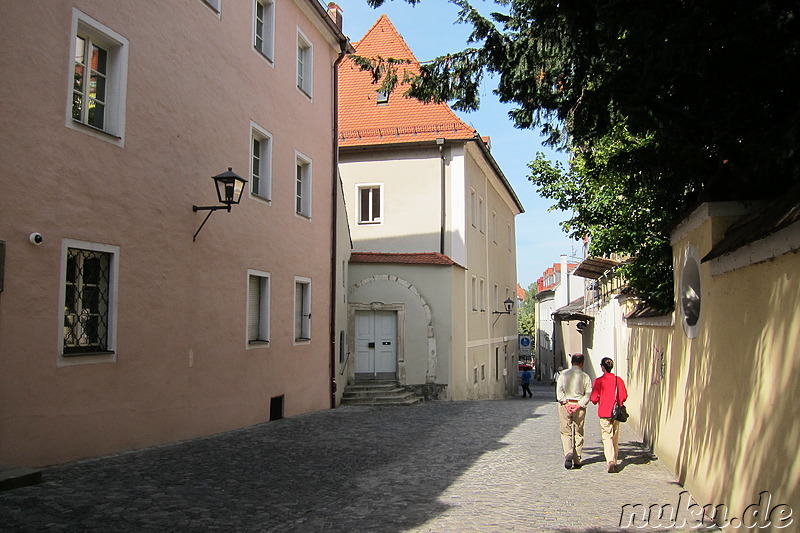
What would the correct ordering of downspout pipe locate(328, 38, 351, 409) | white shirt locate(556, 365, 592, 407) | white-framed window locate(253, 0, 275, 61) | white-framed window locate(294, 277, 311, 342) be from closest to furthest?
white shirt locate(556, 365, 592, 407)
white-framed window locate(253, 0, 275, 61)
white-framed window locate(294, 277, 311, 342)
downspout pipe locate(328, 38, 351, 409)

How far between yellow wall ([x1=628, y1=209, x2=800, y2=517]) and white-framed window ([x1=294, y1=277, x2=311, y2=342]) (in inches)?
345

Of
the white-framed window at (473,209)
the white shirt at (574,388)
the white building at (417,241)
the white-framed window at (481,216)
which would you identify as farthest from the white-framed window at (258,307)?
the white-framed window at (481,216)

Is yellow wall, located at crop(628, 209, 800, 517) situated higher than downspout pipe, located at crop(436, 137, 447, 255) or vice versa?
downspout pipe, located at crop(436, 137, 447, 255)

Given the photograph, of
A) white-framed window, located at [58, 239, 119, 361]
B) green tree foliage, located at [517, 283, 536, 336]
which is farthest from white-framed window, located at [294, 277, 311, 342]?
green tree foliage, located at [517, 283, 536, 336]

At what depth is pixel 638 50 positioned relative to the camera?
245 inches

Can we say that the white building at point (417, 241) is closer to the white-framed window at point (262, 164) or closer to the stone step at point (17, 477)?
the white-framed window at point (262, 164)

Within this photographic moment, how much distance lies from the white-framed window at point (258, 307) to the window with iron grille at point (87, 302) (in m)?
4.37

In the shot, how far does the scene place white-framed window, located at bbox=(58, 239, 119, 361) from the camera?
338 inches

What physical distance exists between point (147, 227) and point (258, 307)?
4.29m

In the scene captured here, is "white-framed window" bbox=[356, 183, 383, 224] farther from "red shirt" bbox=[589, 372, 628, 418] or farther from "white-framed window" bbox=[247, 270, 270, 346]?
"red shirt" bbox=[589, 372, 628, 418]

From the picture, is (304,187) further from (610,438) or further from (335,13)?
(610,438)

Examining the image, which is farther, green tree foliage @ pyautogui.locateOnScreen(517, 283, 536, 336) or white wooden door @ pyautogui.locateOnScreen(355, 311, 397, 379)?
green tree foliage @ pyautogui.locateOnScreen(517, 283, 536, 336)

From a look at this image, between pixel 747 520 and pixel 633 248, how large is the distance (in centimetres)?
554

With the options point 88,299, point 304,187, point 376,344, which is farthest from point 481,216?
point 88,299
